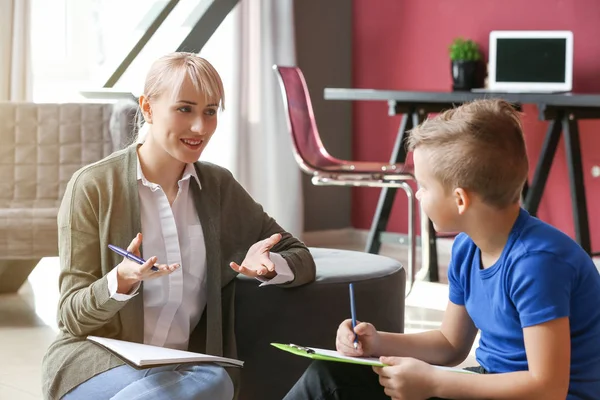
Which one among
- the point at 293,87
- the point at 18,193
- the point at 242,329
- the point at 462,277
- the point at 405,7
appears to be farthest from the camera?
the point at 405,7

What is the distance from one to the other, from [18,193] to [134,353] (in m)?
2.22

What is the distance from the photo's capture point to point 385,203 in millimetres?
4562

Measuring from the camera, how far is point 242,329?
2.10 m

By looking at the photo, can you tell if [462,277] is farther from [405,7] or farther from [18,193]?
[405,7]

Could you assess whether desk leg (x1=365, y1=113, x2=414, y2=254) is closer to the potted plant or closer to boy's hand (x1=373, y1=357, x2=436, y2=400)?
the potted plant

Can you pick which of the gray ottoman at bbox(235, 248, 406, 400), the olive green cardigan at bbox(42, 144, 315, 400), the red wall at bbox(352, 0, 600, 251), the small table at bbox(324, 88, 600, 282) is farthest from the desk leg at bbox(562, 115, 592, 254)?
the olive green cardigan at bbox(42, 144, 315, 400)

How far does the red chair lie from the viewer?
13.0 ft

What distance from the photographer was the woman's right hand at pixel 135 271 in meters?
1.64

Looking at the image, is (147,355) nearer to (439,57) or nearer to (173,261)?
(173,261)

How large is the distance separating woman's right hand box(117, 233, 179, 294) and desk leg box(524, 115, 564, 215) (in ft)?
9.27

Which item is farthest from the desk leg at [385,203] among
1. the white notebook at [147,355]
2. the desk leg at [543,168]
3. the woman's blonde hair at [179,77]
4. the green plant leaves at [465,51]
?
the white notebook at [147,355]

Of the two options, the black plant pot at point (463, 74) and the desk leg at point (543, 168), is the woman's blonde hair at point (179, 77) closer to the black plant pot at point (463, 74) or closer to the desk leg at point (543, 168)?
the desk leg at point (543, 168)

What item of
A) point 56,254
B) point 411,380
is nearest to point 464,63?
point 56,254

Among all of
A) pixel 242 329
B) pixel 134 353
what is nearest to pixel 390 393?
pixel 134 353
